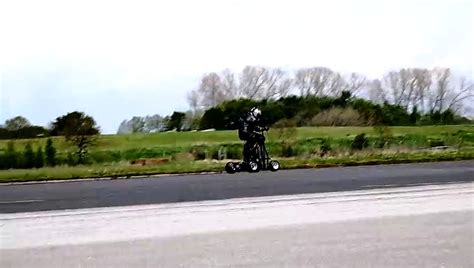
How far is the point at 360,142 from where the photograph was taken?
18141mm

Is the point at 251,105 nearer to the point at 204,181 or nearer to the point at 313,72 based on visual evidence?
the point at 313,72

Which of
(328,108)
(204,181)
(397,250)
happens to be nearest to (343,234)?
(397,250)

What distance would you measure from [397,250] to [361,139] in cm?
1298

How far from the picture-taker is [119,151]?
16.3 meters

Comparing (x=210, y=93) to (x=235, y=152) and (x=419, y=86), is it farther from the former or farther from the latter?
(x=419, y=86)

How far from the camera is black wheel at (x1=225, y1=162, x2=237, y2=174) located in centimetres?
1596

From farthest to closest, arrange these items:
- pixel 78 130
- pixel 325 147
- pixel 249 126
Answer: pixel 325 147 < pixel 249 126 < pixel 78 130

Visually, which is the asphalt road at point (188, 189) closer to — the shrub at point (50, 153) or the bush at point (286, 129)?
the shrub at point (50, 153)

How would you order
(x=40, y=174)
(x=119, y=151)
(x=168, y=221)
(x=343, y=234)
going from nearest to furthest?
(x=343, y=234) → (x=168, y=221) → (x=40, y=174) → (x=119, y=151)

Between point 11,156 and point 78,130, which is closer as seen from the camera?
point 11,156

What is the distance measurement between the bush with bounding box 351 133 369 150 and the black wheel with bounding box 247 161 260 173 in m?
3.01

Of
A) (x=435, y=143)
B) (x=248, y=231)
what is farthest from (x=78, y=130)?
(x=248, y=231)

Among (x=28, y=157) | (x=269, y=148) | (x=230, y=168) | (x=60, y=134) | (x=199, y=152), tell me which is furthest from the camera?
(x=269, y=148)

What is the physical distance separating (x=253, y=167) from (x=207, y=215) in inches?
365
